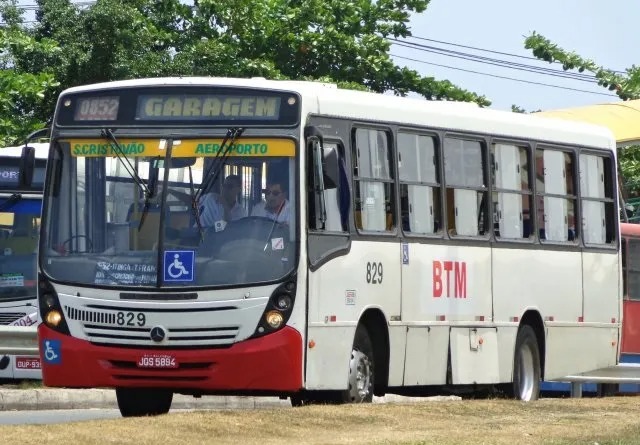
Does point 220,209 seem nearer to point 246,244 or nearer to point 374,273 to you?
point 246,244

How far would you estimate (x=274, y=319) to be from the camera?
45.1 feet

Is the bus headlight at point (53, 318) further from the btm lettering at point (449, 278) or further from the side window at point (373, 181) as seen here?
the btm lettering at point (449, 278)

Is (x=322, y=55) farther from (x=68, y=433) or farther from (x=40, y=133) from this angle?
(x=68, y=433)

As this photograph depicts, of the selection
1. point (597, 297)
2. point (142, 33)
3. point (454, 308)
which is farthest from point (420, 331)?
point (142, 33)

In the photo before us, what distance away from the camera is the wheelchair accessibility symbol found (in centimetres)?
1380

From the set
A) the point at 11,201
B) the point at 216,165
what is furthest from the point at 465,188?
the point at 11,201

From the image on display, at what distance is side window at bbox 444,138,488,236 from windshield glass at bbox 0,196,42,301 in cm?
656

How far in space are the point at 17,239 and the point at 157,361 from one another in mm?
8106

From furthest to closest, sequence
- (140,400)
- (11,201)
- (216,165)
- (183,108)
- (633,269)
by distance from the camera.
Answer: (633,269) → (11,201) → (140,400) → (183,108) → (216,165)

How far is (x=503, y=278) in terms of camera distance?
17.6 m

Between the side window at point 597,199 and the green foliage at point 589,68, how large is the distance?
19.5m

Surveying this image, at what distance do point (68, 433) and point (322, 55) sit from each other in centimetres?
2533

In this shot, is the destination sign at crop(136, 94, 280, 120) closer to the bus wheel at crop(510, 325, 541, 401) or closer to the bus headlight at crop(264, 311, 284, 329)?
the bus headlight at crop(264, 311, 284, 329)

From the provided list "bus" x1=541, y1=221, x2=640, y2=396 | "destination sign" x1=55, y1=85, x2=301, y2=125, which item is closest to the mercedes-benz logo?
"destination sign" x1=55, y1=85, x2=301, y2=125
